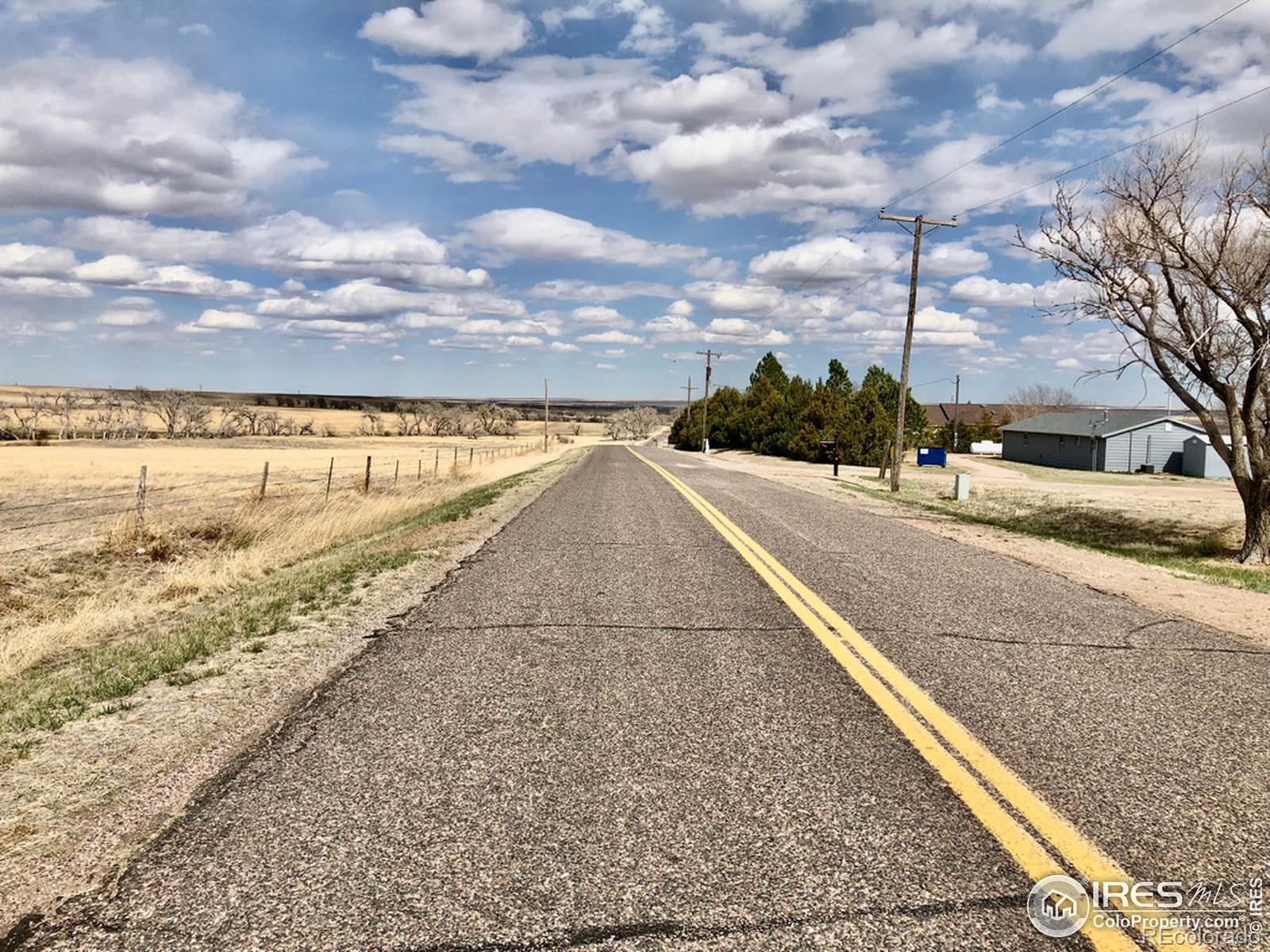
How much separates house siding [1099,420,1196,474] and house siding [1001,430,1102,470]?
4.89ft

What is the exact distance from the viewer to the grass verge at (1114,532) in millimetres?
11602

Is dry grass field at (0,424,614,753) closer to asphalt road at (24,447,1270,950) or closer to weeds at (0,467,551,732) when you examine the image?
weeds at (0,467,551,732)

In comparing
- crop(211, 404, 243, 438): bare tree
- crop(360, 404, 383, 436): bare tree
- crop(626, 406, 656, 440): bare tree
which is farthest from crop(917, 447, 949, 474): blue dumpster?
crop(360, 404, 383, 436): bare tree

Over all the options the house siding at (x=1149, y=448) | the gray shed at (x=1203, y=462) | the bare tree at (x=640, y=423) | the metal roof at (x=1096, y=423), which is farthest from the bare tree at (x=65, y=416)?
the gray shed at (x=1203, y=462)

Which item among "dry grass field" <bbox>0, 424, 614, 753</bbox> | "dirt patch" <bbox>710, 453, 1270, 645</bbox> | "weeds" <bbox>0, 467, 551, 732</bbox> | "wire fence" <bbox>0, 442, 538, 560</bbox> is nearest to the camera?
"weeds" <bbox>0, 467, 551, 732</bbox>

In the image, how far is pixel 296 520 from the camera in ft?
53.0

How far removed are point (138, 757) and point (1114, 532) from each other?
18.3m

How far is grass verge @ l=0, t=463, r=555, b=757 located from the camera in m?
4.49

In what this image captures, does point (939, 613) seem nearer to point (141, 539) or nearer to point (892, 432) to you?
point (141, 539)

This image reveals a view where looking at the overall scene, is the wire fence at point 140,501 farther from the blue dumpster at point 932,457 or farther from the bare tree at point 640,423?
the bare tree at point 640,423

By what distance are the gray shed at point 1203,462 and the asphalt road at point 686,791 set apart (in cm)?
4976

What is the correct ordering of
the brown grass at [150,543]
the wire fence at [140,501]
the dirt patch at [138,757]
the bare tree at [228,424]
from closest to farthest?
the dirt patch at [138,757] → the brown grass at [150,543] → the wire fence at [140,501] → the bare tree at [228,424]

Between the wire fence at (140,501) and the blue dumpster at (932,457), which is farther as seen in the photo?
the blue dumpster at (932,457)

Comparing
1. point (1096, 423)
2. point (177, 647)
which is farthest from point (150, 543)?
point (1096, 423)
